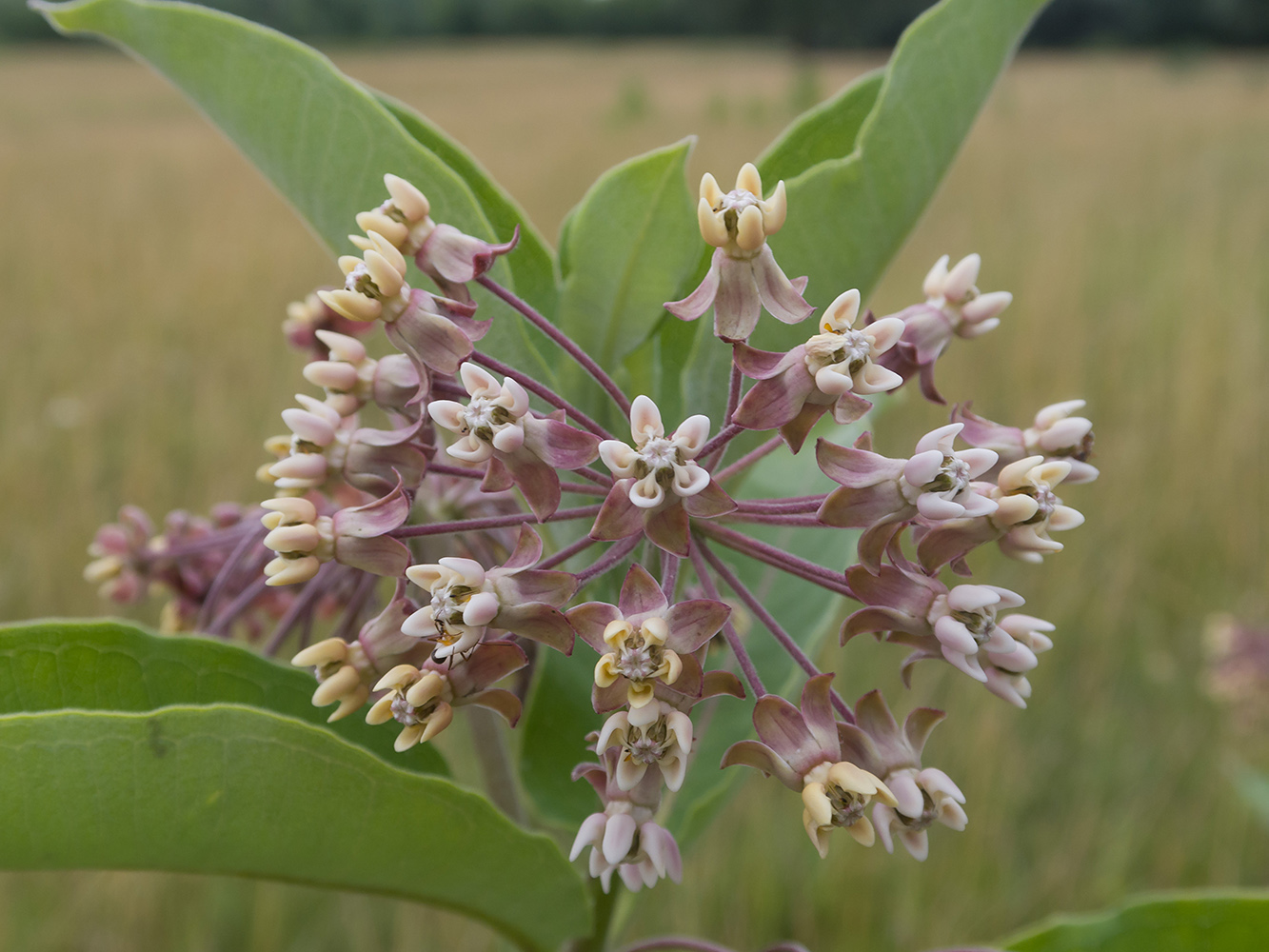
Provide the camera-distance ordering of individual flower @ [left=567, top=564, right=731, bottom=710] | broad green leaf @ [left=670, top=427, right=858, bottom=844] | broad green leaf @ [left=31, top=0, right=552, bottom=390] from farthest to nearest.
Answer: broad green leaf @ [left=670, top=427, right=858, bottom=844]
broad green leaf @ [left=31, top=0, right=552, bottom=390]
individual flower @ [left=567, top=564, right=731, bottom=710]

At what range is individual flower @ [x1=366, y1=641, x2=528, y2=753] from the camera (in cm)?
48

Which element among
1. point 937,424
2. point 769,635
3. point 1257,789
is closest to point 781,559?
point 769,635

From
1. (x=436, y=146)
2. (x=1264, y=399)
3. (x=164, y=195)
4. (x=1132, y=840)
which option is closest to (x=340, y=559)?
(x=436, y=146)

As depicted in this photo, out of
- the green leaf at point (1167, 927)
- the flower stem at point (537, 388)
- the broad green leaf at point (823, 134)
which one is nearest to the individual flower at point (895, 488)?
the flower stem at point (537, 388)

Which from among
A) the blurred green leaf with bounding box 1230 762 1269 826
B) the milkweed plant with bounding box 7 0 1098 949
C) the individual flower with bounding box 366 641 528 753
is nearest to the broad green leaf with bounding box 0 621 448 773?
the milkweed plant with bounding box 7 0 1098 949

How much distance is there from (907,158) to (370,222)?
32cm

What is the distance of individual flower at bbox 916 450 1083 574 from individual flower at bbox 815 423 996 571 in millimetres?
14

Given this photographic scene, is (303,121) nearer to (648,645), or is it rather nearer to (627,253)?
(627,253)

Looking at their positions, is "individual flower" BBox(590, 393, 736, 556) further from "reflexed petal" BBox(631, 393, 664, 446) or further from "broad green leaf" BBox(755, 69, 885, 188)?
"broad green leaf" BBox(755, 69, 885, 188)

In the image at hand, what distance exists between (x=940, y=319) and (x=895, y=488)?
0.51 ft

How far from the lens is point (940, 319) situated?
0.59m

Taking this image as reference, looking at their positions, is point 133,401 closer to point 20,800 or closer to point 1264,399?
point 20,800

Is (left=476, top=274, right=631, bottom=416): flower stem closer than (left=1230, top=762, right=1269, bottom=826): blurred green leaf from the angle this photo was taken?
Yes

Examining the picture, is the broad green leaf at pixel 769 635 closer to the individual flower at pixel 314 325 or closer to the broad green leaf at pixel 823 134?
the broad green leaf at pixel 823 134
